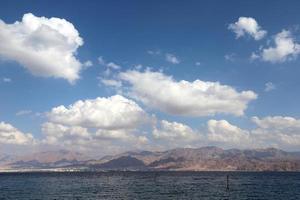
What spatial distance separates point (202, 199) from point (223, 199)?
26.5 feet

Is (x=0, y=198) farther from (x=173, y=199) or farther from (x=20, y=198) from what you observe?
(x=173, y=199)

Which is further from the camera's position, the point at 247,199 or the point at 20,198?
the point at 20,198

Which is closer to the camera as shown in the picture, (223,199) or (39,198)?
(223,199)

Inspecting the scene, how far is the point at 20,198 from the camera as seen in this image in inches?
5930

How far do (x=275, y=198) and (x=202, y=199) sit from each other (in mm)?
31532

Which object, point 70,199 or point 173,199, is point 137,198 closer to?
point 173,199

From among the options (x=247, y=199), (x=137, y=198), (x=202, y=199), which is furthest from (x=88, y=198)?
(x=247, y=199)

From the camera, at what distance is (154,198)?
145m

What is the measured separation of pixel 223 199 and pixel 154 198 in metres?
26.1

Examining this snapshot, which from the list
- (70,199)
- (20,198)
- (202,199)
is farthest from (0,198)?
(202,199)

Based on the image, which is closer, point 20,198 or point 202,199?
point 202,199

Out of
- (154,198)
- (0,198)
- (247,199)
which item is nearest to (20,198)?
(0,198)

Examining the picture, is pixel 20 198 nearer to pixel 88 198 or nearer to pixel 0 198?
pixel 0 198

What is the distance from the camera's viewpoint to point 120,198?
5709 inches
